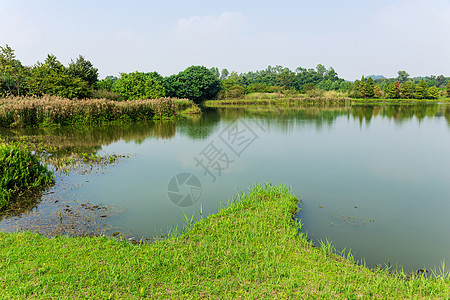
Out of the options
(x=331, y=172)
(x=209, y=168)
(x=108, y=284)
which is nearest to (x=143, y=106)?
(x=209, y=168)

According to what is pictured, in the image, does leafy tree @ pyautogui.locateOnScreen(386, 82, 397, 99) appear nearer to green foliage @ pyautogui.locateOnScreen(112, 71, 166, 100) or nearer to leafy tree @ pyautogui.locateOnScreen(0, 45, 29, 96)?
green foliage @ pyautogui.locateOnScreen(112, 71, 166, 100)

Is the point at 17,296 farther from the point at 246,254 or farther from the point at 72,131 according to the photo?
the point at 72,131

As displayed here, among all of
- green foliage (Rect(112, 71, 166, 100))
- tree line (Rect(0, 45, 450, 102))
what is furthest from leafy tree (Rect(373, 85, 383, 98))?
green foliage (Rect(112, 71, 166, 100))

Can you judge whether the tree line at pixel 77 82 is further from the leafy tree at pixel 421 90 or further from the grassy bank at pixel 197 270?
the leafy tree at pixel 421 90

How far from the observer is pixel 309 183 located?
7.40 metres

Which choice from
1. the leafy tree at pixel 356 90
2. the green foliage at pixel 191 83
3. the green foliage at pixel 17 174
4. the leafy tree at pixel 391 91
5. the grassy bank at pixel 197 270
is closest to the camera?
the grassy bank at pixel 197 270

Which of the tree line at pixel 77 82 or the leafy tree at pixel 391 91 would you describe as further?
the leafy tree at pixel 391 91

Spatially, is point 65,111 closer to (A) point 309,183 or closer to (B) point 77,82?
(B) point 77,82

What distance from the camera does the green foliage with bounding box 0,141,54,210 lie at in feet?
18.9

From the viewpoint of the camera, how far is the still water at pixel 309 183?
192 inches

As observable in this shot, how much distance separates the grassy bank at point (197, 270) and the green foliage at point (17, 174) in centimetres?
203

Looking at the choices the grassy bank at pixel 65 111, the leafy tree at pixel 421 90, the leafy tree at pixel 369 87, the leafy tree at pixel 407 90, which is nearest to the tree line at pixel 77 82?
the grassy bank at pixel 65 111

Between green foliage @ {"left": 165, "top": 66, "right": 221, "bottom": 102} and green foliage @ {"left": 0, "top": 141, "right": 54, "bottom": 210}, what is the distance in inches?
1257

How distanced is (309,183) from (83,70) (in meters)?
27.9
